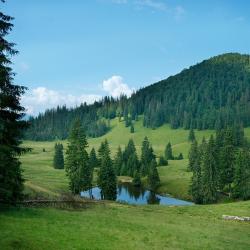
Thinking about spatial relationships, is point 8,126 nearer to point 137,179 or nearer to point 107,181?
point 107,181

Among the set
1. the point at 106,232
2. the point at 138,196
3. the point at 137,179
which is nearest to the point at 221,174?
the point at 138,196

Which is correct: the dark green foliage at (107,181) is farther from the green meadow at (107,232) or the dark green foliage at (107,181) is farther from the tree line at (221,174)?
the green meadow at (107,232)

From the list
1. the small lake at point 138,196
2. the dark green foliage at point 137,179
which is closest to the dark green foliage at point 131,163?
the dark green foliage at point 137,179

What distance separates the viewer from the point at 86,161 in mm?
86000

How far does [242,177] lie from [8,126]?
3106 inches

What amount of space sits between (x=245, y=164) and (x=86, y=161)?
43892 mm

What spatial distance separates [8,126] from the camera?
35906 mm

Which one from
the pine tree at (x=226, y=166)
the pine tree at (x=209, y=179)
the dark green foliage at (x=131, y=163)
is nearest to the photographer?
the pine tree at (x=209, y=179)

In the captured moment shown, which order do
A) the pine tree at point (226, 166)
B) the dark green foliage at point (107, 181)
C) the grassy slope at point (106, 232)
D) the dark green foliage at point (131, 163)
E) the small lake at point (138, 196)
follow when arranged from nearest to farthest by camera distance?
the grassy slope at point (106, 232)
the dark green foliage at point (107, 181)
the pine tree at point (226, 166)
the small lake at point (138, 196)
the dark green foliage at point (131, 163)

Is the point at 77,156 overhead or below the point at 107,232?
overhead

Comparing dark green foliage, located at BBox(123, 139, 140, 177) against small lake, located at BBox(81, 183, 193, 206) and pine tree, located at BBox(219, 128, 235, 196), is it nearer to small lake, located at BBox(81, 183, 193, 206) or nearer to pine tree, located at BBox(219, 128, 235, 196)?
small lake, located at BBox(81, 183, 193, 206)

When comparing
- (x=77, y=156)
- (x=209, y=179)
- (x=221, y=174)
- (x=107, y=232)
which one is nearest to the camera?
(x=107, y=232)

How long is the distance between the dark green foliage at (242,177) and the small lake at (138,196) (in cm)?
1494

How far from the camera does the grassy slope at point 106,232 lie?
27938mm
